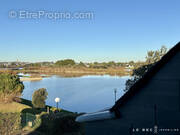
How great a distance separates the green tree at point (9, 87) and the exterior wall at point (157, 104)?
963 inches

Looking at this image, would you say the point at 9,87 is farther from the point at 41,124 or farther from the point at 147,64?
the point at 147,64

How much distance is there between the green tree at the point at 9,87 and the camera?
2503 cm

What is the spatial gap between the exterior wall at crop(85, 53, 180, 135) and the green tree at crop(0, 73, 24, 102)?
24453mm

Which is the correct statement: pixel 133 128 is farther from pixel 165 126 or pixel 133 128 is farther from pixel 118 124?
pixel 165 126

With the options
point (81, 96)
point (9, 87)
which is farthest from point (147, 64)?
point (81, 96)

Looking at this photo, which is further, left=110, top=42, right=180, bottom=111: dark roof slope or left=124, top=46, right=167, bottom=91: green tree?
left=124, top=46, right=167, bottom=91: green tree

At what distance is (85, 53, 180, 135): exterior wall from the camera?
4.43 meters

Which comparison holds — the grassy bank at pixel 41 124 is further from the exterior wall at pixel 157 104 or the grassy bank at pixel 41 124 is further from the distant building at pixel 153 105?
the exterior wall at pixel 157 104

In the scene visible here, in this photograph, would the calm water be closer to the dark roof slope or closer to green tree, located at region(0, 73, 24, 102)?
green tree, located at region(0, 73, 24, 102)

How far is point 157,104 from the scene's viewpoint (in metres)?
4.56

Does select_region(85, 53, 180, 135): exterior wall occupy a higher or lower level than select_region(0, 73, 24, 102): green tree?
higher

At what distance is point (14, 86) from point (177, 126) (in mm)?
26821

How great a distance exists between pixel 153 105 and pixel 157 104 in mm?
113

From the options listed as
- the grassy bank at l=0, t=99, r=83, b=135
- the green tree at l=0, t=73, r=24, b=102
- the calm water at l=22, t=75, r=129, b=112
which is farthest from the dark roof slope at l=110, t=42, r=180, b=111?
the green tree at l=0, t=73, r=24, b=102
